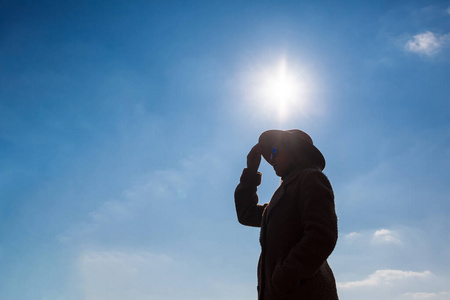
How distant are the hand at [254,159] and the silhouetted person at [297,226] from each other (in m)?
0.15

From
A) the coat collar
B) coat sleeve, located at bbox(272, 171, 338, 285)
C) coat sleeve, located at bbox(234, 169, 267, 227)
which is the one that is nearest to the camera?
coat sleeve, located at bbox(272, 171, 338, 285)

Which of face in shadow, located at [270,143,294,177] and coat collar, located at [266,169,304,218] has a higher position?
face in shadow, located at [270,143,294,177]

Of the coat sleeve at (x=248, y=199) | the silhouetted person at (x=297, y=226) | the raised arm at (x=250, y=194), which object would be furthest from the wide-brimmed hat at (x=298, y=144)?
the coat sleeve at (x=248, y=199)

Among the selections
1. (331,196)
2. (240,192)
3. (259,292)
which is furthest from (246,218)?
(331,196)

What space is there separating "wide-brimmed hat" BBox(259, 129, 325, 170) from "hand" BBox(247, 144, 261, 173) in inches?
11.0

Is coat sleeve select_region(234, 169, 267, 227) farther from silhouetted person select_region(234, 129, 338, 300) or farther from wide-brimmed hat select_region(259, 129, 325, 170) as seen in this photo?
wide-brimmed hat select_region(259, 129, 325, 170)

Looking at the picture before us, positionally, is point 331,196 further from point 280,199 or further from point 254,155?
point 254,155

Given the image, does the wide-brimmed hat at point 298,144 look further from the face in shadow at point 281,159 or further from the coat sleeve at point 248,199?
the coat sleeve at point 248,199

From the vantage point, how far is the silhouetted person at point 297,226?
8.64 feet

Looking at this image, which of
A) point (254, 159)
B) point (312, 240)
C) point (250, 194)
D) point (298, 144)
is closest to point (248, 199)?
point (250, 194)

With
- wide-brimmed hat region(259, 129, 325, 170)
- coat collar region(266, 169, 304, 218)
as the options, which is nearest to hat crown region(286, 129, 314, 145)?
wide-brimmed hat region(259, 129, 325, 170)

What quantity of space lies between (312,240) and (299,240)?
256mm

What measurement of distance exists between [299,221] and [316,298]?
0.64m

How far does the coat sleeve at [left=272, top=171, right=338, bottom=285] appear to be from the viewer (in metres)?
2.61
